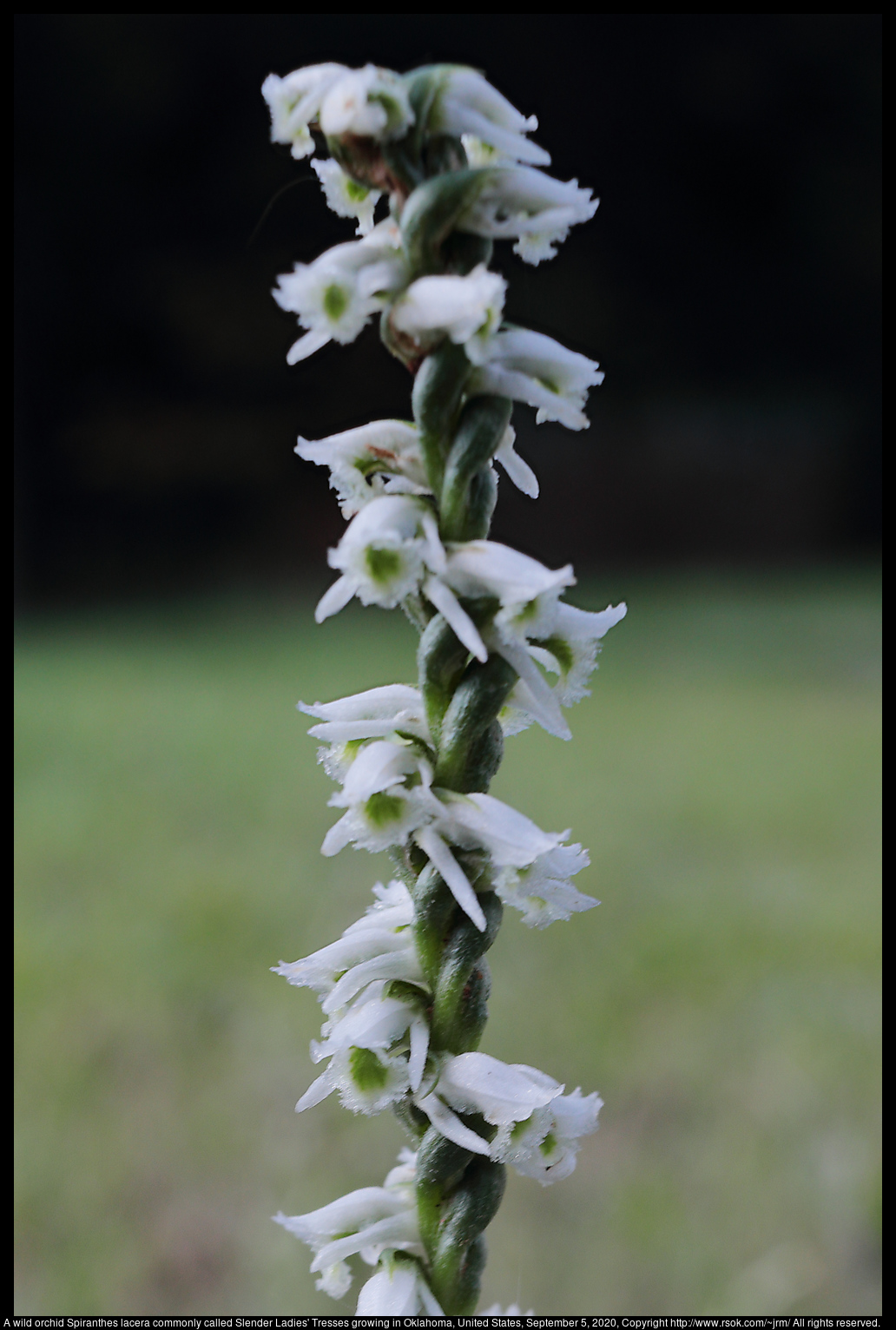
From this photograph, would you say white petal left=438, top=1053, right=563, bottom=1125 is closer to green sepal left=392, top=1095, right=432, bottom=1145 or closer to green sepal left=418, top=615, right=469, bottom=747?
green sepal left=392, top=1095, right=432, bottom=1145

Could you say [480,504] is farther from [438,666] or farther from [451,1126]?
[451,1126]

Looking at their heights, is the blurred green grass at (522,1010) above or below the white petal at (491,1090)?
above

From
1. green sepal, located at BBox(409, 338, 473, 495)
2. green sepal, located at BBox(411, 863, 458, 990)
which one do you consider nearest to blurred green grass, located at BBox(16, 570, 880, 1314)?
green sepal, located at BBox(411, 863, 458, 990)

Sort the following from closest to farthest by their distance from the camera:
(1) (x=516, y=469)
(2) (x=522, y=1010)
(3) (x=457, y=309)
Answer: (3) (x=457, y=309)
(1) (x=516, y=469)
(2) (x=522, y=1010)

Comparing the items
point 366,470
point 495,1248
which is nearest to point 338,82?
point 366,470

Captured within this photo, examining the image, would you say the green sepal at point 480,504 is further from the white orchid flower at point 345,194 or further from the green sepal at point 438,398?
the white orchid flower at point 345,194

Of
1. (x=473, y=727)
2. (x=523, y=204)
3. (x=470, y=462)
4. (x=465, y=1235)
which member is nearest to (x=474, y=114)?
(x=523, y=204)

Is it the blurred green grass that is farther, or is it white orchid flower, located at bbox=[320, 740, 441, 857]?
the blurred green grass

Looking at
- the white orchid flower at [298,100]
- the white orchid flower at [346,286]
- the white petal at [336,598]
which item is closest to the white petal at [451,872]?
the white petal at [336,598]
